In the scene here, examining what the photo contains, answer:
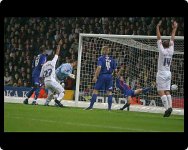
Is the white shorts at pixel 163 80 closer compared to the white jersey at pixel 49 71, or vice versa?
the white shorts at pixel 163 80

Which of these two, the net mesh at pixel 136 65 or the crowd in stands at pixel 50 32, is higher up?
the crowd in stands at pixel 50 32

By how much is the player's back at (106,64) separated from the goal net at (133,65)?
1.60m

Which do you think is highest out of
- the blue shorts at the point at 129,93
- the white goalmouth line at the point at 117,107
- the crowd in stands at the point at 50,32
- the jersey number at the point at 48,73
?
the crowd in stands at the point at 50,32

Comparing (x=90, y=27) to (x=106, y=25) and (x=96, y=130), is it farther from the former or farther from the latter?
(x=96, y=130)

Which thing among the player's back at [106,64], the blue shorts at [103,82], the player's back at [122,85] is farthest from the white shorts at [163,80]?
the player's back at [122,85]

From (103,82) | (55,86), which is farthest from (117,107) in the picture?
(55,86)

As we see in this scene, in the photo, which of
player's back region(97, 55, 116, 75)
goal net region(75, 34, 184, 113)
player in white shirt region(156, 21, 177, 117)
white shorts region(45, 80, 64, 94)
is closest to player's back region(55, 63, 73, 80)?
goal net region(75, 34, 184, 113)

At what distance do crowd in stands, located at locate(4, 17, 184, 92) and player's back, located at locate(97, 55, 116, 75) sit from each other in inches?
253

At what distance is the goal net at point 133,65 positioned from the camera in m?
17.3

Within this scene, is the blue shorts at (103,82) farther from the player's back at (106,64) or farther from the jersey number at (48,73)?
the jersey number at (48,73)

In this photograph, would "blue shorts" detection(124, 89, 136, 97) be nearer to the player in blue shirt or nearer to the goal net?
the goal net

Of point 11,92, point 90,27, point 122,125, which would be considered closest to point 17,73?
point 11,92

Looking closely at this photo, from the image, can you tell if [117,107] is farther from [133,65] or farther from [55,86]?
[55,86]
